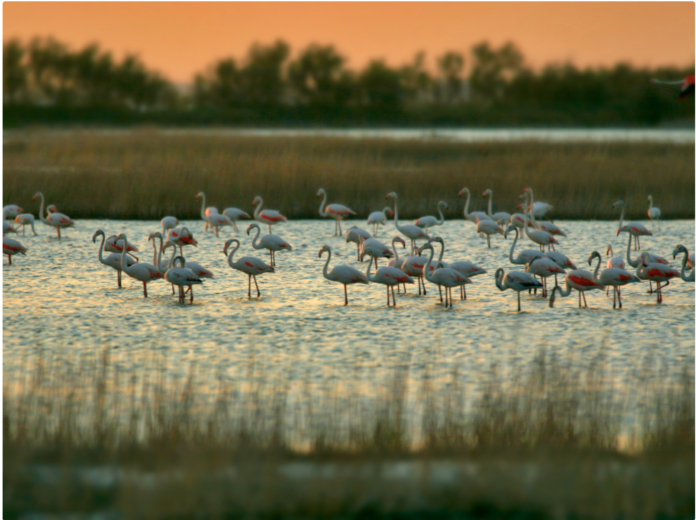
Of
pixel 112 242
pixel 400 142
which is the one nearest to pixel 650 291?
pixel 112 242

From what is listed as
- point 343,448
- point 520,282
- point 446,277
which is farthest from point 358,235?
point 343,448

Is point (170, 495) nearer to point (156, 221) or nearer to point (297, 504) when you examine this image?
point (297, 504)

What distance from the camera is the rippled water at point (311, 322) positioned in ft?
21.9

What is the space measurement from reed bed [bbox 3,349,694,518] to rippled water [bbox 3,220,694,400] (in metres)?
0.60

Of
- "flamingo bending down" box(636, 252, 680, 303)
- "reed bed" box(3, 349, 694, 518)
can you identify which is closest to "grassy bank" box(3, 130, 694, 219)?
"flamingo bending down" box(636, 252, 680, 303)

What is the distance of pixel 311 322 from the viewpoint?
26.2ft

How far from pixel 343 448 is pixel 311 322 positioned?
3.52 metres

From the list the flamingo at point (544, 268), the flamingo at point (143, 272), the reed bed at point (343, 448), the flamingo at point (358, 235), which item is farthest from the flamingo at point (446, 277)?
the flamingo at point (358, 235)

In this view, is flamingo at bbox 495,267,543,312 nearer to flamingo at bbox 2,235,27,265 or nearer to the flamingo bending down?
the flamingo bending down

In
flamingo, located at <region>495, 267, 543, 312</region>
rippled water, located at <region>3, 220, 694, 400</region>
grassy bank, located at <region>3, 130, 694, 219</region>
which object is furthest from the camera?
grassy bank, located at <region>3, 130, 694, 219</region>

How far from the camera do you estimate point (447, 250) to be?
12914mm

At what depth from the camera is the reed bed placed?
3754mm

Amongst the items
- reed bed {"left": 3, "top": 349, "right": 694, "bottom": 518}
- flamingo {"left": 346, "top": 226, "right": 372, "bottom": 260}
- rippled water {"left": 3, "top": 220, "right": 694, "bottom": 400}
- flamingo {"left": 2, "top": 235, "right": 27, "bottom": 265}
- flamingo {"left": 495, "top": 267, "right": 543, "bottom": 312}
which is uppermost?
flamingo {"left": 346, "top": 226, "right": 372, "bottom": 260}

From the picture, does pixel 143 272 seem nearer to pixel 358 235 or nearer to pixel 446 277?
pixel 446 277
